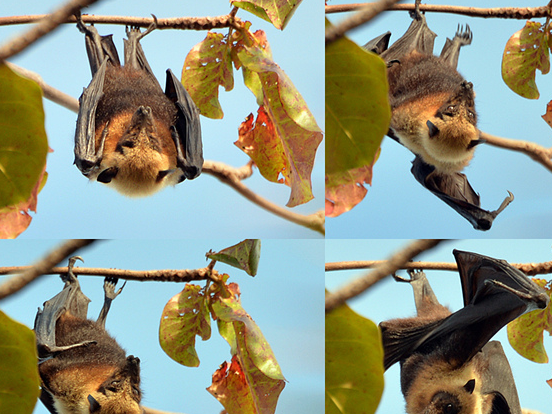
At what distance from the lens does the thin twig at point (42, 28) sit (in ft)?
4.42

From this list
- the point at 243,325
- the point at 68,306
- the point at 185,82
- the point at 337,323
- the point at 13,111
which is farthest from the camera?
the point at 68,306

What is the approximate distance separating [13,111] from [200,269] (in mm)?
838

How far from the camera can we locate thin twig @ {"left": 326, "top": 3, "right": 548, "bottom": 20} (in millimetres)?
1651

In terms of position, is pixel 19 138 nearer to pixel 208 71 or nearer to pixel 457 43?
pixel 208 71

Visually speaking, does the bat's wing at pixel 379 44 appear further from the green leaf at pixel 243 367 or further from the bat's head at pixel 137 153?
the green leaf at pixel 243 367

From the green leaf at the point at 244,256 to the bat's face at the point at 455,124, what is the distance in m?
0.67

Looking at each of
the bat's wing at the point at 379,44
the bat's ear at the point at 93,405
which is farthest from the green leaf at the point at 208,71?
the bat's ear at the point at 93,405

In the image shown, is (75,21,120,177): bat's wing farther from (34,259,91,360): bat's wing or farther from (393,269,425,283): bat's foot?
(393,269,425,283): bat's foot

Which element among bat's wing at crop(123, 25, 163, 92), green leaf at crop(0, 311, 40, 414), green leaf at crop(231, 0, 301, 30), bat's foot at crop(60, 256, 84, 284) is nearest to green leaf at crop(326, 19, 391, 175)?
green leaf at crop(231, 0, 301, 30)

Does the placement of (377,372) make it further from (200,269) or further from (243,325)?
(200,269)

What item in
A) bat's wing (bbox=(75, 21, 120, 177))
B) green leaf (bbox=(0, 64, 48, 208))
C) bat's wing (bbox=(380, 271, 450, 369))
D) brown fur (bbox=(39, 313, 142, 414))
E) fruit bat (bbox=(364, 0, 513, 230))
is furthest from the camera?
brown fur (bbox=(39, 313, 142, 414))

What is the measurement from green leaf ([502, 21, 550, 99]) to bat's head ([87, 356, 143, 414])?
1706mm

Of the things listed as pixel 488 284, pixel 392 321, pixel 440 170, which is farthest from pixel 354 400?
pixel 440 170

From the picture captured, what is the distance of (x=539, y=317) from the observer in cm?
194
